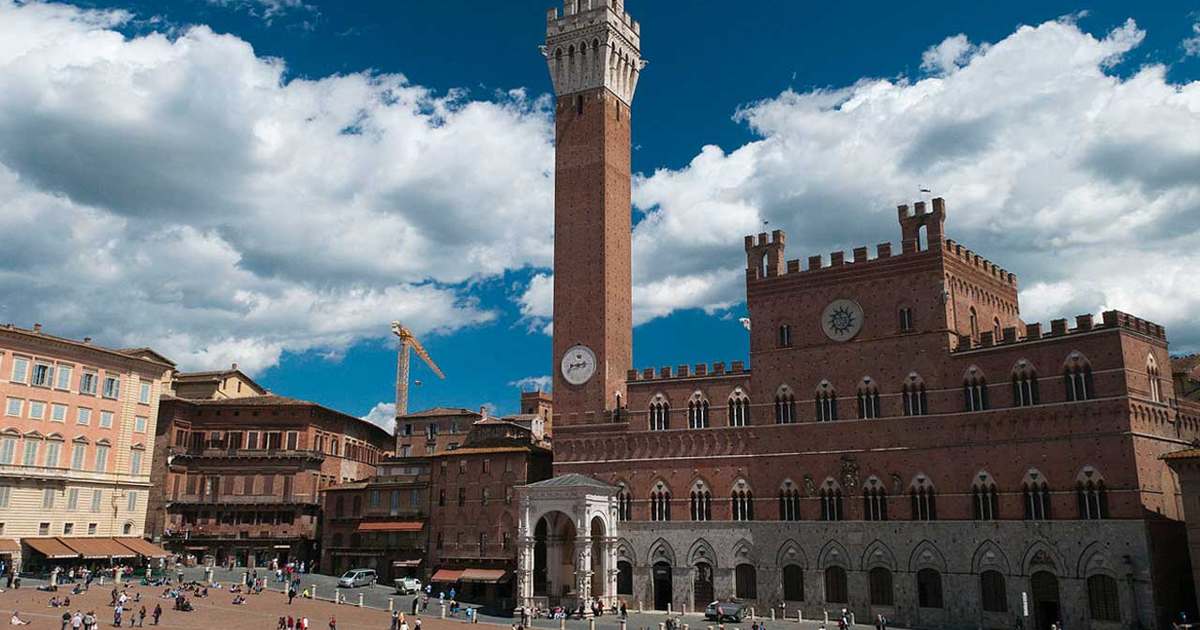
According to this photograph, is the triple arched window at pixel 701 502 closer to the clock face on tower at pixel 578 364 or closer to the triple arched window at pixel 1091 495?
the clock face on tower at pixel 578 364

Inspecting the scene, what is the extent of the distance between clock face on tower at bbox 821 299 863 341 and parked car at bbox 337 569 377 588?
35.6 m

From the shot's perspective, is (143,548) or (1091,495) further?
(143,548)

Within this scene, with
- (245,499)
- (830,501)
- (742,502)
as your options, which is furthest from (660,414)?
(245,499)

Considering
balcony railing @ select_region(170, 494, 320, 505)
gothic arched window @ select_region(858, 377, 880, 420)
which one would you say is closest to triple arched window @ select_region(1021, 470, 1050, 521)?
gothic arched window @ select_region(858, 377, 880, 420)

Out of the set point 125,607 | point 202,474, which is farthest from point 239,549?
point 125,607

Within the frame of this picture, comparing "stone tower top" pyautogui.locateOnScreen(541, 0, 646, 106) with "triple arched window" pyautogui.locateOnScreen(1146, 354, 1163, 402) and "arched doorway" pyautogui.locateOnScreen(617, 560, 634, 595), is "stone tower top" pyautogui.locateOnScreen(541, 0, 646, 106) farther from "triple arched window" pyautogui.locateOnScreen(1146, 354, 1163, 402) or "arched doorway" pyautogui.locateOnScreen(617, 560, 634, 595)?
"triple arched window" pyautogui.locateOnScreen(1146, 354, 1163, 402)

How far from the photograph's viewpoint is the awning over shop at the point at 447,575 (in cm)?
6475

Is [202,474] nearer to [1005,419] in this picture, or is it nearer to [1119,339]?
[1005,419]

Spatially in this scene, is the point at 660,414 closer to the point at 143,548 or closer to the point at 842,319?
the point at 842,319

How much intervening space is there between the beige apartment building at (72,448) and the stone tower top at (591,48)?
122 feet

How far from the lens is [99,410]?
6650 centimetres

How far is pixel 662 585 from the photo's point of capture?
59.8 m

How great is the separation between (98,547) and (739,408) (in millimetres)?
42665

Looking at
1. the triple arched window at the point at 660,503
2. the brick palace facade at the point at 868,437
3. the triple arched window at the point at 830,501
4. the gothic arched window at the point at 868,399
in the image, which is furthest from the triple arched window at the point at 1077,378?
the triple arched window at the point at 660,503
